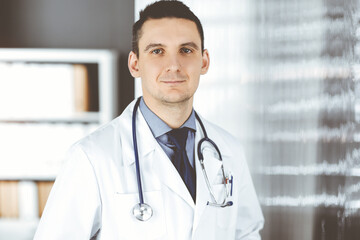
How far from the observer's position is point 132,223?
102cm

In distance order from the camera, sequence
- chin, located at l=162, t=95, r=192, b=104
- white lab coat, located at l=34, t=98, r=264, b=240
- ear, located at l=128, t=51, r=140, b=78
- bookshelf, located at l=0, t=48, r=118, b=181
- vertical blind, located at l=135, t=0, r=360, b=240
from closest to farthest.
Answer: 1. white lab coat, located at l=34, t=98, r=264, b=240
2. chin, located at l=162, t=95, r=192, b=104
3. ear, located at l=128, t=51, r=140, b=78
4. vertical blind, located at l=135, t=0, r=360, b=240
5. bookshelf, located at l=0, t=48, r=118, b=181

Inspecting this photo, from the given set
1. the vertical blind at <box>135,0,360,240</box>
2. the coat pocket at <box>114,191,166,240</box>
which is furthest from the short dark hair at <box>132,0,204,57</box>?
the vertical blind at <box>135,0,360,240</box>

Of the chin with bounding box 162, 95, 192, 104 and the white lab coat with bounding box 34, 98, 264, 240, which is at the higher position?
the chin with bounding box 162, 95, 192, 104

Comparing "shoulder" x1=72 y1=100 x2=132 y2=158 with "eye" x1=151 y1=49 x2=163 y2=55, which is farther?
"eye" x1=151 y1=49 x2=163 y2=55

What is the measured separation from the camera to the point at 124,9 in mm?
2660

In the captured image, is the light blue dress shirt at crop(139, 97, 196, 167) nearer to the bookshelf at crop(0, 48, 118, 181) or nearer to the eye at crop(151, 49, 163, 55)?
the eye at crop(151, 49, 163, 55)

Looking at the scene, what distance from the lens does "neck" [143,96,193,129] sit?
1.15m

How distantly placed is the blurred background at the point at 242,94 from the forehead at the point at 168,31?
95 centimetres

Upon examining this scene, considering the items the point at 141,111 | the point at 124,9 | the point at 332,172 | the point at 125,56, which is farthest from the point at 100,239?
the point at 124,9

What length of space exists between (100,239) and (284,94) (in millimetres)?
1381

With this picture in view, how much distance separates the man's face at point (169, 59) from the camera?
1.11 m

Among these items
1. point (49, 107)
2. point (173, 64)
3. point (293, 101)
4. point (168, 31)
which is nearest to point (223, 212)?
point (173, 64)

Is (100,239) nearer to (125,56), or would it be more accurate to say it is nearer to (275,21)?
(275,21)

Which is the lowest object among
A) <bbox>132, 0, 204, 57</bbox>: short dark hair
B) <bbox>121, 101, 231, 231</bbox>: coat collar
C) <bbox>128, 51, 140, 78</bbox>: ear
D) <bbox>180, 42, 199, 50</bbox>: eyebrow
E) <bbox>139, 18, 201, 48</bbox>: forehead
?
<bbox>121, 101, 231, 231</bbox>: coat collar
